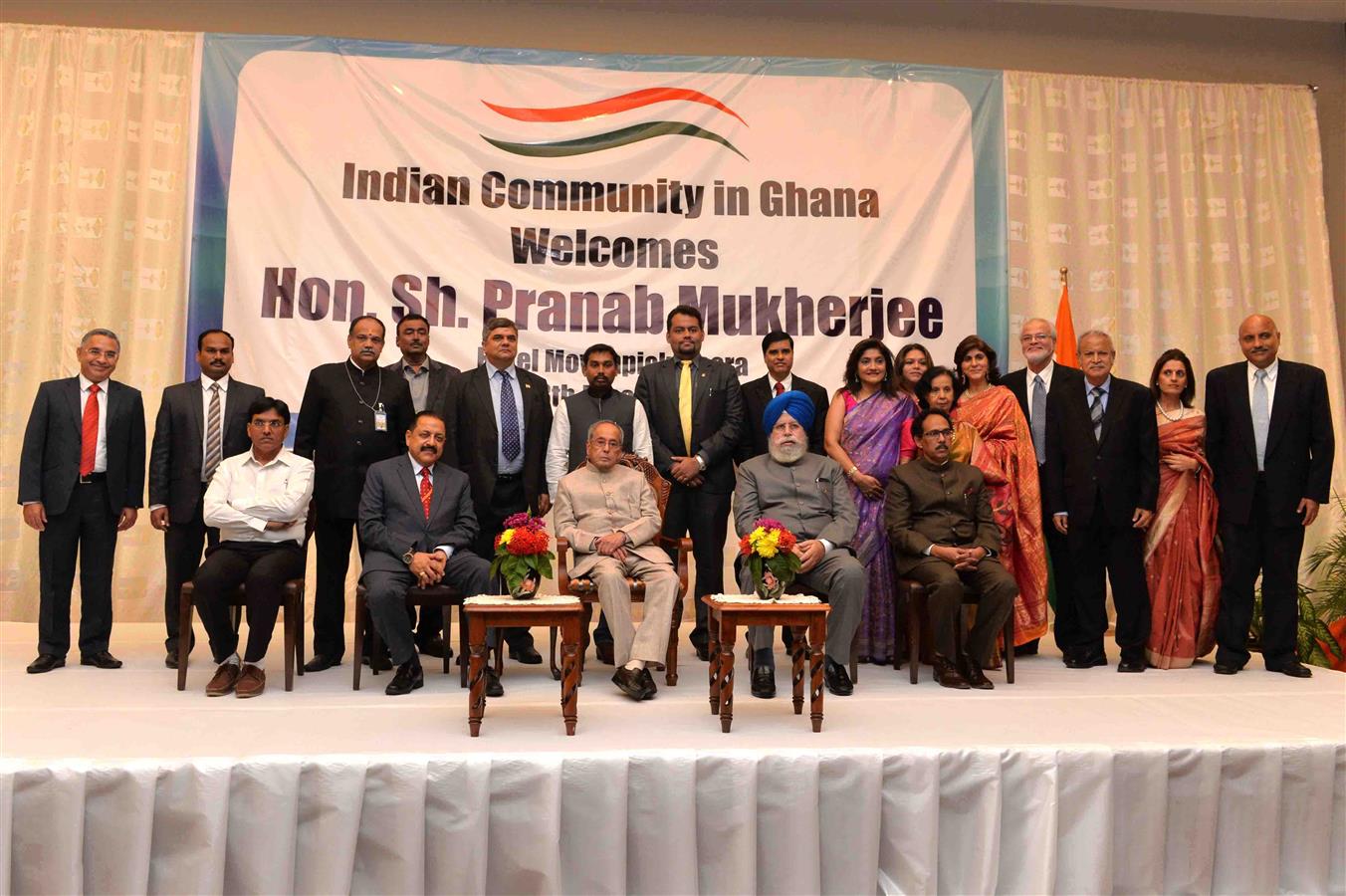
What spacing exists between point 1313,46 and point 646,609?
6.32m

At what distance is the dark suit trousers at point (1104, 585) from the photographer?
438cm

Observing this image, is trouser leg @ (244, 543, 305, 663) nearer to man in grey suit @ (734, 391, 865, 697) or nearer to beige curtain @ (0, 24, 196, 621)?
man in grey suit @ (734, 391, 865, 697)

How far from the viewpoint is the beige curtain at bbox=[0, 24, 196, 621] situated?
586 centimetres

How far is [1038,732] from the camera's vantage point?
9.89ft

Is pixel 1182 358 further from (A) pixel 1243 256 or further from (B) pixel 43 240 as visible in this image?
(B) pixel 43 240

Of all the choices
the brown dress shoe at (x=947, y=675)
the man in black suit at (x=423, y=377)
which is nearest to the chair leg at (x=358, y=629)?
the man in black suit at (x=423, y=377)

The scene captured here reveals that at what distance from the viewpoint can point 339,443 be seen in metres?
4.28

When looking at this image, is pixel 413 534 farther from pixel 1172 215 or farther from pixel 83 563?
pixel 1172 215

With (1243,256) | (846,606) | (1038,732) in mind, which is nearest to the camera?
(1038,732)

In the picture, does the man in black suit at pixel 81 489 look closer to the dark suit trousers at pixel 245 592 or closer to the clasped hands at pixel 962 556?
the dark suit trousers at pixel 245 592

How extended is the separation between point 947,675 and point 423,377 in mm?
2554

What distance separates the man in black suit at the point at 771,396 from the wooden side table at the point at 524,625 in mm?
1647

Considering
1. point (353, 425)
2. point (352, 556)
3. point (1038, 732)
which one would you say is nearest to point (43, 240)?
point (352, 556)

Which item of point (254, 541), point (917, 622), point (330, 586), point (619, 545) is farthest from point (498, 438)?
point (917, 622)
